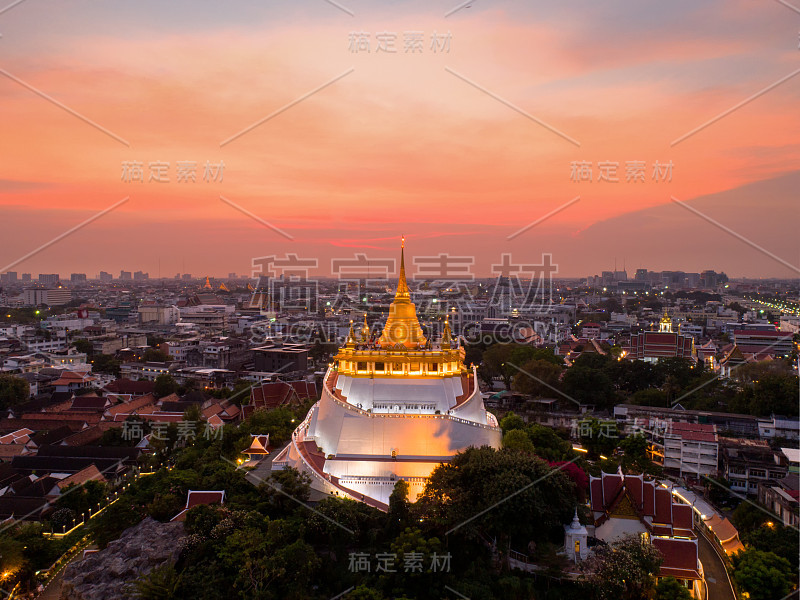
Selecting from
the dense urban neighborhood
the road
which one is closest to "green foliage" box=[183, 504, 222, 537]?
the dense urban neighborhood

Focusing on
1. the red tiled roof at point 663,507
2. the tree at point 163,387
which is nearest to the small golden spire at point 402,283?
the red tiled roof at point 663,507

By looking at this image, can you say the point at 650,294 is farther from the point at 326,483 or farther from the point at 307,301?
the point at 326,483

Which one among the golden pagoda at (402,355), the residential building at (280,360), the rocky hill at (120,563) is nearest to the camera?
the rocky hill at (120,563)

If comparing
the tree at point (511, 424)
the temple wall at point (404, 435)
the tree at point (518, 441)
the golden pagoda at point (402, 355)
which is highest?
the golden pagoda at point (402, 355)

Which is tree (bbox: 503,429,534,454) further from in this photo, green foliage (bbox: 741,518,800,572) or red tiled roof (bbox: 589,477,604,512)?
green foliage (bbox: 741,518,800,572)

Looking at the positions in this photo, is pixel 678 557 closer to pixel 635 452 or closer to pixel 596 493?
pixel 596 493

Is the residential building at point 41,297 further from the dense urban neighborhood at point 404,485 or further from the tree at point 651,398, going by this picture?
the tree at point 651,398
